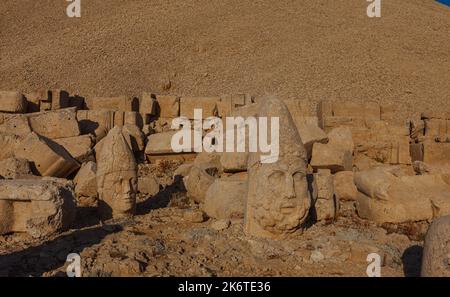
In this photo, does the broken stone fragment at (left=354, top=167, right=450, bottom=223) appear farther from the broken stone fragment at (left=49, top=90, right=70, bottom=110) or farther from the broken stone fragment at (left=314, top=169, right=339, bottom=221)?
the broken stone fragment at (left=49, top=90, right=70, bottom=110)

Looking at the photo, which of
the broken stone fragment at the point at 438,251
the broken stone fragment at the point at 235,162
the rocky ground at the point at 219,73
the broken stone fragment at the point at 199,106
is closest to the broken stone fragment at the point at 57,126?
the rocky ground at the point at 219,73

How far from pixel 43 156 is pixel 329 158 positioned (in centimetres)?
597

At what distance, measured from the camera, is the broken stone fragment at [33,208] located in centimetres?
652

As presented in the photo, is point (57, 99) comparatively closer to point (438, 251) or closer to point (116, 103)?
point (116, 103)

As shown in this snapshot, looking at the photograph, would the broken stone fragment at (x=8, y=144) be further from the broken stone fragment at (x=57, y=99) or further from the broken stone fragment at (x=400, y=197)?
the broken stone fragment at (x=400, y=197)

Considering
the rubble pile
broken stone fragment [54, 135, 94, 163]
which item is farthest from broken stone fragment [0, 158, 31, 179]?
broken stone fragment [54, 135, 94, 163]

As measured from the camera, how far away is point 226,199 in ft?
24.3

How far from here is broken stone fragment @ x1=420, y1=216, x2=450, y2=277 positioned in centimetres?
411

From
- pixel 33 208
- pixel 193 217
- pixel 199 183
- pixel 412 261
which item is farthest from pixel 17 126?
pixel 412 261

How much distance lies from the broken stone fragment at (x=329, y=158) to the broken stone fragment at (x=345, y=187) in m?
0.40

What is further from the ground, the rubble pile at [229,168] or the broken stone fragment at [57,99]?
the broken stone fragment at [57,99]

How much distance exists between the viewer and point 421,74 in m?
20.8

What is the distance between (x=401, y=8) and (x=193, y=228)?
2492 centimetres

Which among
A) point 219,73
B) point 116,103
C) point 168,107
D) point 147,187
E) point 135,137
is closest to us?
point 147,187
